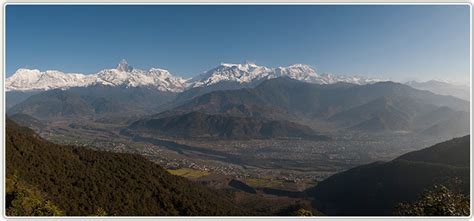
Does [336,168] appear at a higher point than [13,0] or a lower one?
lower

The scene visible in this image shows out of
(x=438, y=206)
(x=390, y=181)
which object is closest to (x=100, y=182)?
(x=438, y=206)

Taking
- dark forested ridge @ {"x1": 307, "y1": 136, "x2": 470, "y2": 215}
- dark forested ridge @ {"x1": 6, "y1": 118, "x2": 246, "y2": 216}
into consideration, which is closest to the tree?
dark forested ridge @ {"x1": 6, "y1": 118, "x2": 246, "y2": 216}

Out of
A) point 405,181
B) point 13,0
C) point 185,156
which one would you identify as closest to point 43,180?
point 13,0

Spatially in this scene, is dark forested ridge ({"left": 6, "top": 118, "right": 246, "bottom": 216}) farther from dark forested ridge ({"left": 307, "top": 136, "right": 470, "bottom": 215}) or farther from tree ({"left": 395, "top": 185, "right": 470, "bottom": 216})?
tree ({"left": 395, "top": 185, "right": 470, "bottom": 216})

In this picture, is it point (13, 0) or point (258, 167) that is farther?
point (258, 167)

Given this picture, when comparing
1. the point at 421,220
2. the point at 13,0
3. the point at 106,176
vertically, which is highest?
the point at 13,0

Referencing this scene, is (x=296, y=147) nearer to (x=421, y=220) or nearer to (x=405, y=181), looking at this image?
(x=405, y=181)
